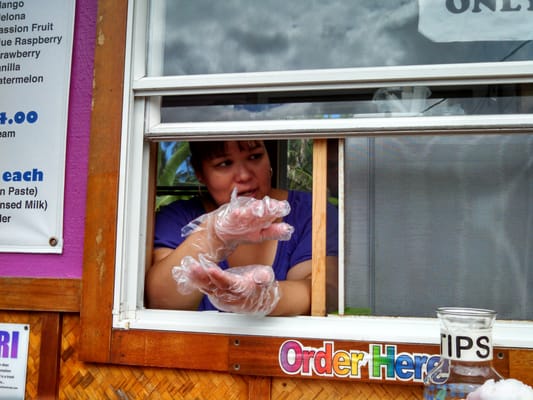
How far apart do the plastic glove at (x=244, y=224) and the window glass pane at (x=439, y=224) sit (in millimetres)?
255

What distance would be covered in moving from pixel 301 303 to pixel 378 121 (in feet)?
2.11

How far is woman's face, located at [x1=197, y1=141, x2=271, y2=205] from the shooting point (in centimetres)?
222

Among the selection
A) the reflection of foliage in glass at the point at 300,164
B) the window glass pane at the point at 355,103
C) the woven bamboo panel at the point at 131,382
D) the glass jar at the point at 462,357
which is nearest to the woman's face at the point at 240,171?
the reflection of foliage in glass at the point at 300,164

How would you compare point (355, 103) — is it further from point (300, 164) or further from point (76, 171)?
point (76, 171)

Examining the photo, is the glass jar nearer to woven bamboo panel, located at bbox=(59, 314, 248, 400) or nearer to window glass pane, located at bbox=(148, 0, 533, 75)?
woven bamboo panel, located at bbox=(59, 314, 248, 400)

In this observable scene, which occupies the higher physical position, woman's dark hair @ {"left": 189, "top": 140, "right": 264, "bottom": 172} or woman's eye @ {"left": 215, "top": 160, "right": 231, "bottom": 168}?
woman's dark hair @ {"left": 189, "top": 140, "right": 264, "bottom": 172}

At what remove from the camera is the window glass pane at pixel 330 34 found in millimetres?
1638

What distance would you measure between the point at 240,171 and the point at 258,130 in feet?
1.71

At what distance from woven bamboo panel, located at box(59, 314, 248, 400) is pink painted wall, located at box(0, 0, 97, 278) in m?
0.19

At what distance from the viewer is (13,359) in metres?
1.84

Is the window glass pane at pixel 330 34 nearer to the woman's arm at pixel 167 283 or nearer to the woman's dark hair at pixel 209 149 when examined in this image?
the woman's dark hair at pixel 209 149

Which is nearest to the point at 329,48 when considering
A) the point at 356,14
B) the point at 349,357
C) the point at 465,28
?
the point at 356,14

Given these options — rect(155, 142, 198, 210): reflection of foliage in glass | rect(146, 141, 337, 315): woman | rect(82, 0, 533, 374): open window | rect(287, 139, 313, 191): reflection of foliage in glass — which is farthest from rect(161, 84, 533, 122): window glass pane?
rect(155, 142, 198, 210): reflection of foliage in glass

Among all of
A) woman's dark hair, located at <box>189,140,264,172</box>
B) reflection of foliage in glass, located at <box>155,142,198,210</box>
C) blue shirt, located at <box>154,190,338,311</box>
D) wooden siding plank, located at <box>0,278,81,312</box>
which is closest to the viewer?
wooden siding plank, located at <box>0,278,81,312</box>
